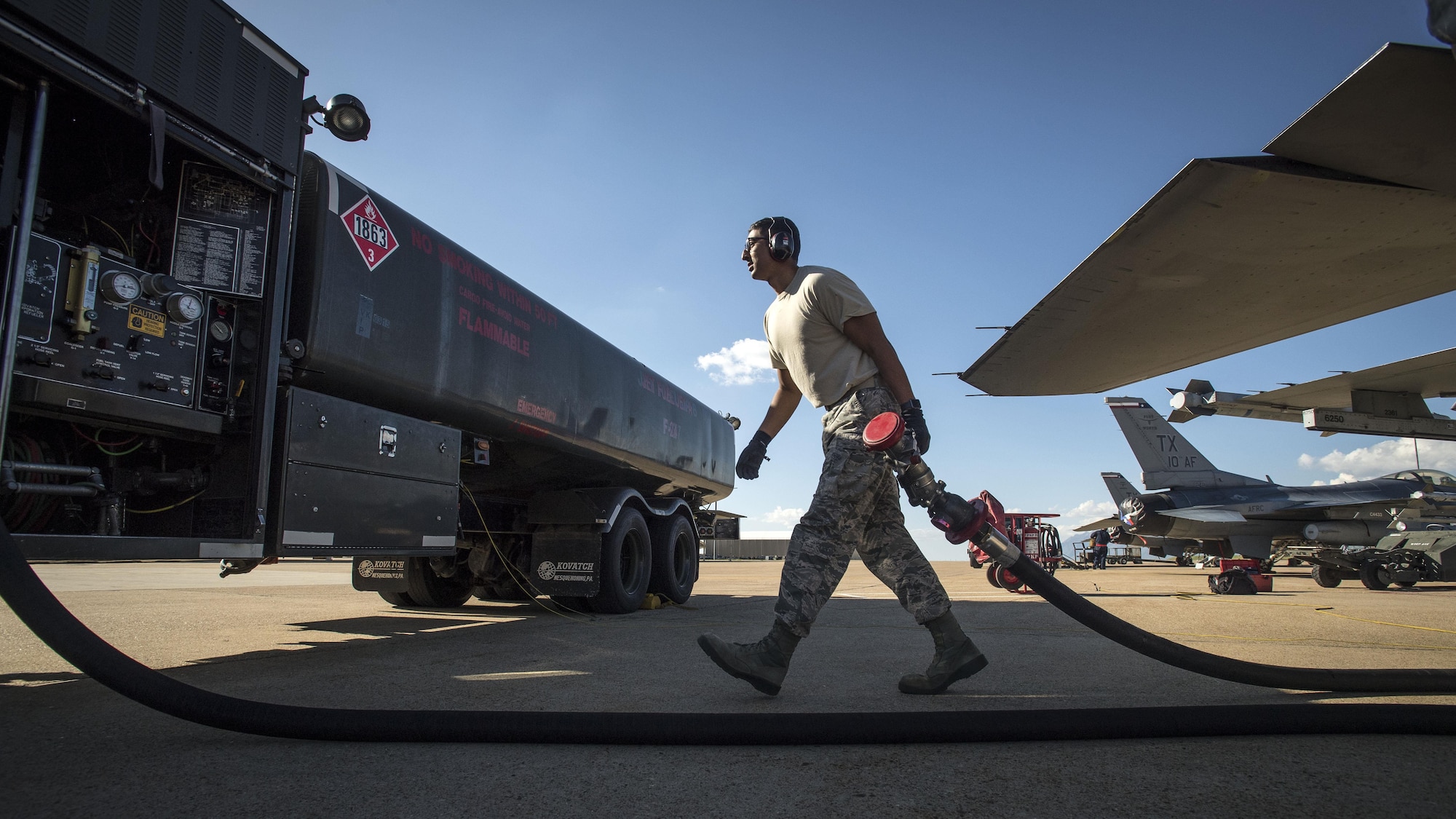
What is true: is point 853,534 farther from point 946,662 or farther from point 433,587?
point 433,587

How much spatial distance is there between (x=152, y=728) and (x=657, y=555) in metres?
5.70

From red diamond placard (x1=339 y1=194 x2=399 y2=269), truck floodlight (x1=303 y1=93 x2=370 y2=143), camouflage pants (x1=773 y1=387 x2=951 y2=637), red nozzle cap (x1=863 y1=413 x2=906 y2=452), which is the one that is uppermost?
truck floodlight (x1=303 y1=93 x2=370 y2=143)

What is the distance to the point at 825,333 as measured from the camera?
313 cm

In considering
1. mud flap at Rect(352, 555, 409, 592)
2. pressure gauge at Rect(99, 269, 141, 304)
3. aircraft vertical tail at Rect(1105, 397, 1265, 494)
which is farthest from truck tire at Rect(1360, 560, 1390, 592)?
pressure gauge at Rect(99, 269, 141, 304)

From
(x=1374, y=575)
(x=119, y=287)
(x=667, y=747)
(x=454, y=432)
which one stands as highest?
(x=119, y=287)

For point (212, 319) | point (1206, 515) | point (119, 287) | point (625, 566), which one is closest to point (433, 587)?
point (625, 566)

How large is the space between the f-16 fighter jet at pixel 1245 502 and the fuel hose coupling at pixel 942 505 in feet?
57.2

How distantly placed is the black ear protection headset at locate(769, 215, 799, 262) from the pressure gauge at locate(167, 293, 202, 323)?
8.31 ft

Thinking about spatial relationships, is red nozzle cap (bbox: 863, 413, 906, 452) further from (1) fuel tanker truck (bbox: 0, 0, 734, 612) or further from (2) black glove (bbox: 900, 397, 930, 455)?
(1) fuel tanker truck (bbox: 0, 0, 734, 612)

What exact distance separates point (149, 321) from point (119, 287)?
8.4 inches

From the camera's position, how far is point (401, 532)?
4504 millimetres

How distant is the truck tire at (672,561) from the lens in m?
8.00

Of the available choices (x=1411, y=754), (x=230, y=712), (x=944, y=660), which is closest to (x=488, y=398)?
(x=230, y=712)

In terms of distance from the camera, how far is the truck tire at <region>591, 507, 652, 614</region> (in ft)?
22.2
